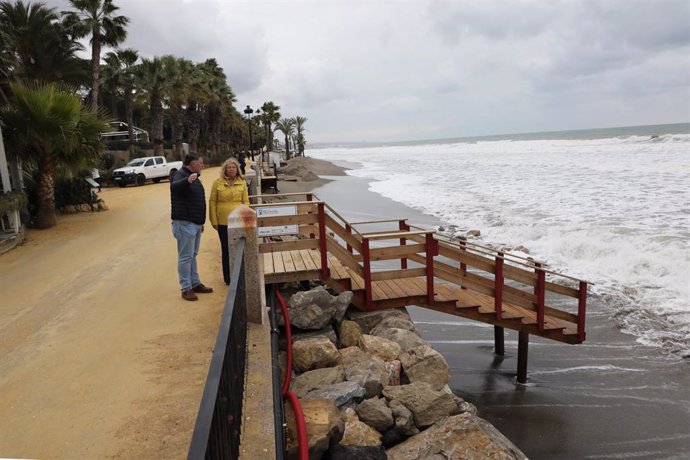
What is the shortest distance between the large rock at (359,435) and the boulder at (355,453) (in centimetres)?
19

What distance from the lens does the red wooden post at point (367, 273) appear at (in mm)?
6737

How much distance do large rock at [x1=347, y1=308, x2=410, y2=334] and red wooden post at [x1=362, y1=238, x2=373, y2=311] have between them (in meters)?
0.16

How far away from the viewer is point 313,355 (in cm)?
539

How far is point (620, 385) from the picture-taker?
687cm

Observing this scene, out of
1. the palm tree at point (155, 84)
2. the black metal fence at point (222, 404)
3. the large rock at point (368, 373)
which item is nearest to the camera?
the black metal fence at point (222, 404)

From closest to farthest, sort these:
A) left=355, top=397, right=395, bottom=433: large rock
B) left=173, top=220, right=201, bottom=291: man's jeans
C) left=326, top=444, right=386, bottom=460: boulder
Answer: left=326, top=444, right=386, bottom=460: boulder
left=355, top=397, right=395, bottom=433: large rock
left=173, top=220, right=201, bottom=291: man's jeans

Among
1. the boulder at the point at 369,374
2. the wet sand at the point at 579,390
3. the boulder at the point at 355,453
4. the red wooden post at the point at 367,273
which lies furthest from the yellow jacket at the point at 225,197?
the wet sand at the point at 579,390

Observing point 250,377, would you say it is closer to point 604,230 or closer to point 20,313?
point 20,313

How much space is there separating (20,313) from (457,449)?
5.41m

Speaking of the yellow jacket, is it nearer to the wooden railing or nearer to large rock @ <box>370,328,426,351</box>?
the wooden railing

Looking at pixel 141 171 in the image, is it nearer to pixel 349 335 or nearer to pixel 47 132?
pixel 47 132

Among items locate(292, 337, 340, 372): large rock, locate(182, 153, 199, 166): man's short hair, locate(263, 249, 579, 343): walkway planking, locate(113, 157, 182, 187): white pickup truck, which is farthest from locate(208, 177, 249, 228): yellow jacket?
locate(113, 157, 182, 187): white pickup truck

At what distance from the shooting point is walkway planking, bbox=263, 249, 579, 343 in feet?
23.2

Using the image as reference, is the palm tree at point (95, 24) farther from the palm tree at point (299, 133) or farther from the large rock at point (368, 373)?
the palm tree at point (299, 133)
